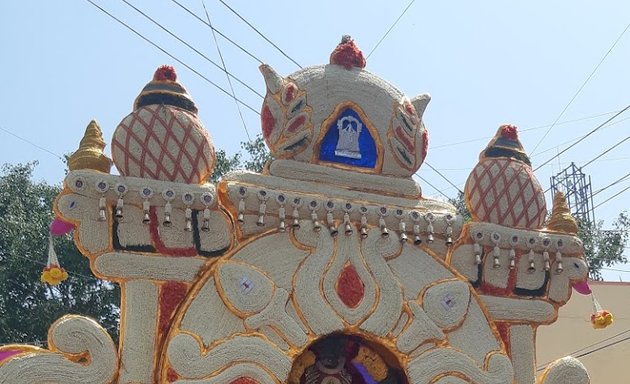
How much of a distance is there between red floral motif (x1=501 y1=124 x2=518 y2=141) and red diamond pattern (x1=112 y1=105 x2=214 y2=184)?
8.37 feet

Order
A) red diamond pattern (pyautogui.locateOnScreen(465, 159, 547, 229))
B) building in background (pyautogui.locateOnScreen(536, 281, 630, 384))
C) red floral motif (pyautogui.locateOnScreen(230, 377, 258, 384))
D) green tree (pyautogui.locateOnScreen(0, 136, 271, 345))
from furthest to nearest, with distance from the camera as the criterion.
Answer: green tree (pyautogui.locateOnScreen(0, 136, 271, 345))
building in background (pyautogui.locateOnScreen(536, 281, 630, 384))
red diamond pattern (pyautogui.locateOnScreen(465, 159, 547, 229))
red floral motif (pyautogui.locateOnScreen(230, 377, 258, 384))

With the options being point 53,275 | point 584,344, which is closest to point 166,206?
point 53,275

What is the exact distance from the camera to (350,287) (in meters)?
6.82

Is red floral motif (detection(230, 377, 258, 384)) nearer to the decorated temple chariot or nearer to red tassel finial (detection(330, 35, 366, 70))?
the decorated temple chariot

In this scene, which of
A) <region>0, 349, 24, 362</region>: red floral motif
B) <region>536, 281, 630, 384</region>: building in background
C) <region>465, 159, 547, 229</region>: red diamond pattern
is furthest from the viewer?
<region>536, 281, 630, 384</region>: building in background

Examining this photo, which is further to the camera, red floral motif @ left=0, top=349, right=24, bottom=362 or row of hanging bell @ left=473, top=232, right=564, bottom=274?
row of hanging bell @ left=473, top=232, right=564, bottom=274

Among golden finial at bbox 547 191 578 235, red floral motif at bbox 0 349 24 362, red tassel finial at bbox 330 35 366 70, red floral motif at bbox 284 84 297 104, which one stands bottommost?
red floral motif at bbox 0 349 24 362

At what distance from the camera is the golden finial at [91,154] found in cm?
646

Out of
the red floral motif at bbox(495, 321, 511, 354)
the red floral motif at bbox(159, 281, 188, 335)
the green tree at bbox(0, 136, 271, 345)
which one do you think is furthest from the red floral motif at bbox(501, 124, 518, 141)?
the green tree at bbox(0, 136, 271, 345)

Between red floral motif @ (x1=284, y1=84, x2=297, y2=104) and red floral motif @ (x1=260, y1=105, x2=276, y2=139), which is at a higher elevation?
red floral motif @ (x1=284, y1=84, x2=297, y2=104)

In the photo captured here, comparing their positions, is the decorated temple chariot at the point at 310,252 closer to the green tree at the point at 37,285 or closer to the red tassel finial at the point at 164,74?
the red tassel finial at the point at 164,74

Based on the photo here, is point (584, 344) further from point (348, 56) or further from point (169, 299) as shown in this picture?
point (169, 299)

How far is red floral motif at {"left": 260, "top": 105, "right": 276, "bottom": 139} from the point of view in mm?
7254

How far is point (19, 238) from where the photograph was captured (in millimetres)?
14797
